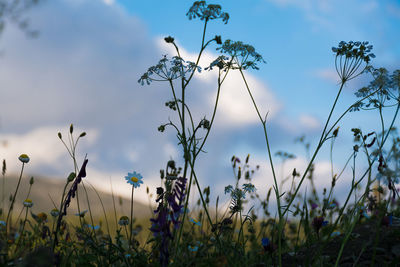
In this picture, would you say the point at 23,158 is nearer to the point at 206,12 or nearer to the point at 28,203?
the point at 28,203

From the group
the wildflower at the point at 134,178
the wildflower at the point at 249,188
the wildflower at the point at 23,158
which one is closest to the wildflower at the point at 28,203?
the wildflower at the point at 23,158

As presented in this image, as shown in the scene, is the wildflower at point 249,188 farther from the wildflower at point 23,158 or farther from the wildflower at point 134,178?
the wildflower at point 23,158

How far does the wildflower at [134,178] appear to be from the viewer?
321 cm

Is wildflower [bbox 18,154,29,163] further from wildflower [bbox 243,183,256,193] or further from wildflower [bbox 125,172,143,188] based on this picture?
wildflower [bbox 243,183,256,193]

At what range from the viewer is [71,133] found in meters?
3.09

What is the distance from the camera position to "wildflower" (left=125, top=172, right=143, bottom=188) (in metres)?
3.21

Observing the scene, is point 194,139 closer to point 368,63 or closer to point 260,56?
point 260,56

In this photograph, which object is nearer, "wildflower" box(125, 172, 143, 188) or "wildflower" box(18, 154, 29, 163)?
"wildflower" box(125, 172, 143, 188)

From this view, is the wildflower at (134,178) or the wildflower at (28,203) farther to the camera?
the wildflower at (28,203)

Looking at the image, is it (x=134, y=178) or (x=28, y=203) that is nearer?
(x=134, y=178)

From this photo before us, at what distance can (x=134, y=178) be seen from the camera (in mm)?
3275

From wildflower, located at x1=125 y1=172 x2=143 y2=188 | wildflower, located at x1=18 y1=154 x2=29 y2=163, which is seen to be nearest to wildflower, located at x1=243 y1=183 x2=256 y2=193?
wildflower, located at x1=125 y1=172 x2=143 y2=188

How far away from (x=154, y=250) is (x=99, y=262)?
441mm

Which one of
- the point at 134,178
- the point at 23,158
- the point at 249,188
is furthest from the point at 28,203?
the point at 249,188
